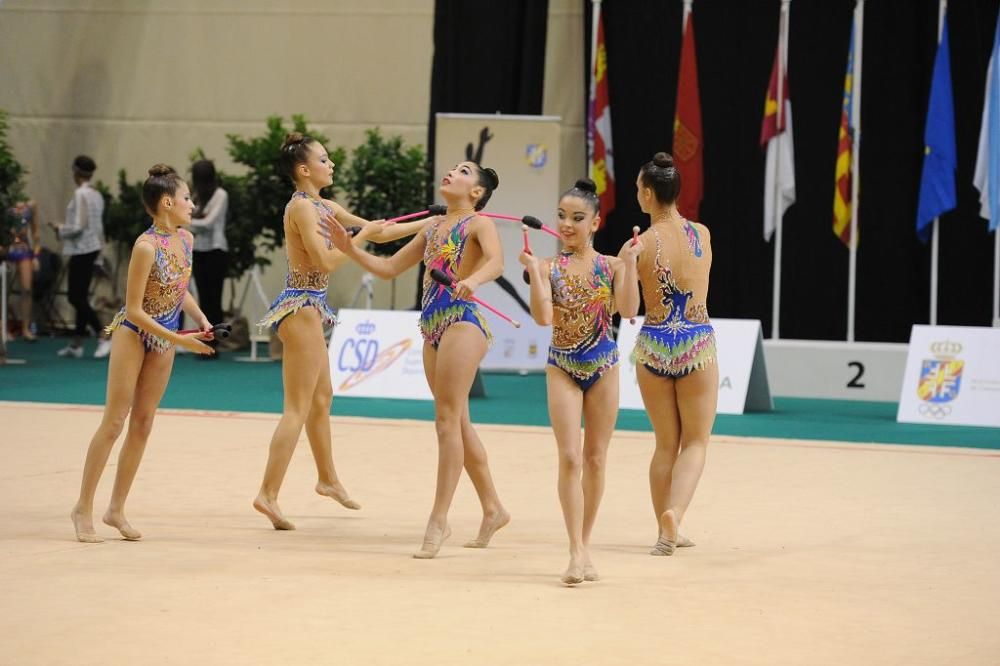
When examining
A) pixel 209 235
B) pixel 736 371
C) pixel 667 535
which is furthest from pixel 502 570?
pixel 209 235

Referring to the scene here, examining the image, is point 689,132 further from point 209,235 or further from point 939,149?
point 209,235

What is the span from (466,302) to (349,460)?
262 cm

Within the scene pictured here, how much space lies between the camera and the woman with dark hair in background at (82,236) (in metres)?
13.5

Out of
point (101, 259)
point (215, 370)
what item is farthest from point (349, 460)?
point (101, 259)

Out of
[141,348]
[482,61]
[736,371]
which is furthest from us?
[482,61]

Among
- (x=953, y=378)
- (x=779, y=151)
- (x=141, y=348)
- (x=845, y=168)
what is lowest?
(x=953, y=378)

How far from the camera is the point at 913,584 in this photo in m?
5.10

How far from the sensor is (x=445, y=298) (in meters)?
5.62

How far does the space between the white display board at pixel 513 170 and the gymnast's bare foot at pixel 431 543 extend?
23.2 feet

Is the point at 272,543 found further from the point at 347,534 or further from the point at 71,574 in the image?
the point at 71,574

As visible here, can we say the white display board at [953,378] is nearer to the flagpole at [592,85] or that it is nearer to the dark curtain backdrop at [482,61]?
the flagpole at [592,85]

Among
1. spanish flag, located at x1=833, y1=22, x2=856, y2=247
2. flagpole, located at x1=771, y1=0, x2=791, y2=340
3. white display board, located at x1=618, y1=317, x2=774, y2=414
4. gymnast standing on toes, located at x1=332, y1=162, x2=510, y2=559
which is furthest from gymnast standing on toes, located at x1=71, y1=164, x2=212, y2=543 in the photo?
spanish flag, located at x1=833, y1=22, x2=856, y2=247

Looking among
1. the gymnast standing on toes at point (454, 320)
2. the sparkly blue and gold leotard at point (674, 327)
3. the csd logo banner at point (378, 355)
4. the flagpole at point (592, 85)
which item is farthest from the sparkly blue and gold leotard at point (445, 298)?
the flagpole at point (592, 85)

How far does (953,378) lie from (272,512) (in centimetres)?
615
